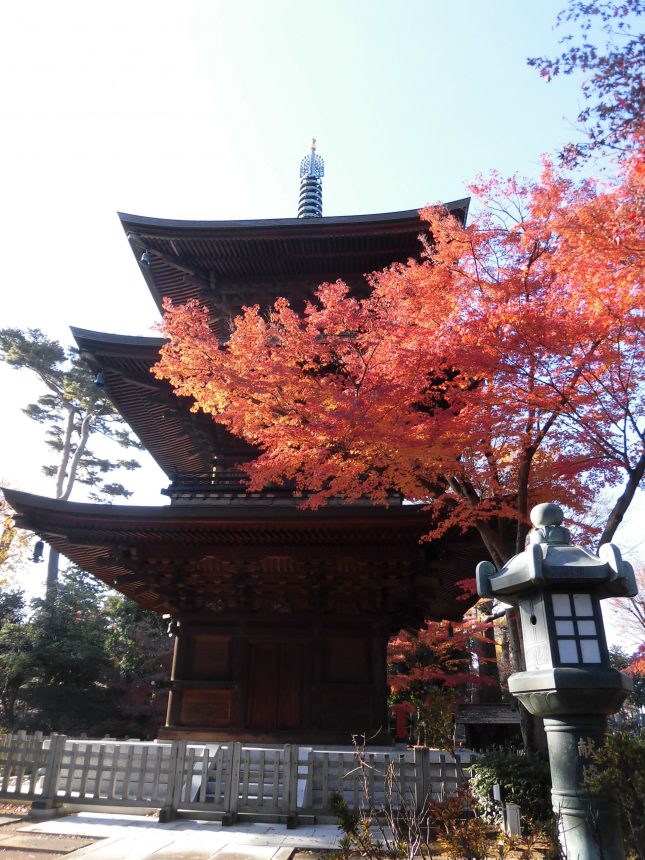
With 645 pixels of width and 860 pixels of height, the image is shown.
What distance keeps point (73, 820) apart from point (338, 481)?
612 centimetres

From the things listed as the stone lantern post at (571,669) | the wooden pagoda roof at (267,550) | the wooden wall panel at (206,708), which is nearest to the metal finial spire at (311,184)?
the wooden pagoda roof at (267,550)

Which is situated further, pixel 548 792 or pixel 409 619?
pixel 409 619

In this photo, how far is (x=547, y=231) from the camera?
8.03m

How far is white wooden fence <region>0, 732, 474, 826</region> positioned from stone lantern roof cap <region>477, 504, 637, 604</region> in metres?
4.31

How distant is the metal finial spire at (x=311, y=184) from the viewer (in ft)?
70.8

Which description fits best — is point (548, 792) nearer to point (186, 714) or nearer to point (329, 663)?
point (329, 663)

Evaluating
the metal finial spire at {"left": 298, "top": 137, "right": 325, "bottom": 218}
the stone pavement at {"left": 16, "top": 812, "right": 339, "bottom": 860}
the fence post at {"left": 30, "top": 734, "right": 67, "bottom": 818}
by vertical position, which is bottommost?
the stone pavement at {"left": 16, "top": 812, "right": 339, "bottom": 860}

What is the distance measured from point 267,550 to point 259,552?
0.17 meters

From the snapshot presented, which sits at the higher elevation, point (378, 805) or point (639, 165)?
point (639, 165)

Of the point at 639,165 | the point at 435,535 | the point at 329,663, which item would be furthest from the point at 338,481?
the point at 639,165

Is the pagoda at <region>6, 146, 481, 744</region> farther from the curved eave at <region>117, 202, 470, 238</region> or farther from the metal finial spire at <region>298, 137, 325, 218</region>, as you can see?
the metal finial spire at <region>298, 137, 325, 218</region>

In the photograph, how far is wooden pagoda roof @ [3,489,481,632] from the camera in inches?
393

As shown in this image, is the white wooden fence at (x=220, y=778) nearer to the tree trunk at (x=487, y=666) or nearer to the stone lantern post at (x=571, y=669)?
the stone lantern post at (x=571, y=669)

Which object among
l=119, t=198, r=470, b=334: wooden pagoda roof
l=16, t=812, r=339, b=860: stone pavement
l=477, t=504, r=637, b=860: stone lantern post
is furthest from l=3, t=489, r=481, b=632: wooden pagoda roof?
l=119, t=198, r=470, b=334: wooden pagoda roof
